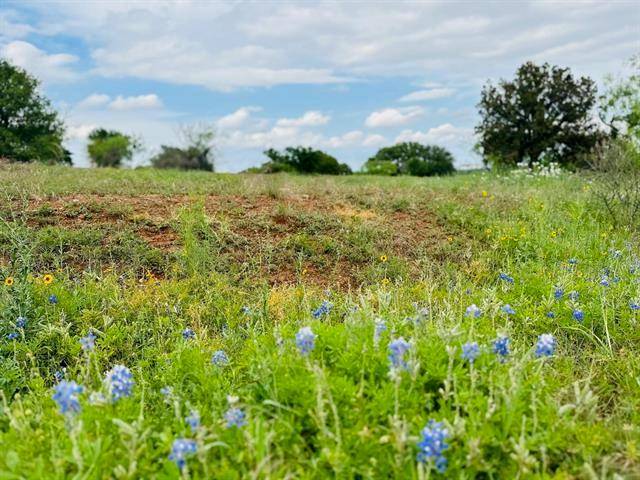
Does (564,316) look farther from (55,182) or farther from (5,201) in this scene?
(55,182)

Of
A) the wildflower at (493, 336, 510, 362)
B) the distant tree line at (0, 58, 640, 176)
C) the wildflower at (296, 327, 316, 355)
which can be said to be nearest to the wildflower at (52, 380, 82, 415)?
the wildflower at (296, 327, 316, 355)

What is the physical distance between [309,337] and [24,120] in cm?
3115

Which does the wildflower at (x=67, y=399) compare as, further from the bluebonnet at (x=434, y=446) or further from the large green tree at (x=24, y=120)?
the large green tree at (x=24, y=120)

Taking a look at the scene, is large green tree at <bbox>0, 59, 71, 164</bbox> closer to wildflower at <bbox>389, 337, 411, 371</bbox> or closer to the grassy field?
the grassy field

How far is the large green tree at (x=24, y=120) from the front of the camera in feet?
89.9

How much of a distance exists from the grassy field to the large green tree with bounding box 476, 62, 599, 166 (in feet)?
68.5

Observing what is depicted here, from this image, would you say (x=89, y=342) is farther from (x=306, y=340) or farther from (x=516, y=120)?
(x=516, y=120)

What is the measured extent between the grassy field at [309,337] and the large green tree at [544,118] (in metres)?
20.9

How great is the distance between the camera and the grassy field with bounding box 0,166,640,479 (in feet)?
7.14

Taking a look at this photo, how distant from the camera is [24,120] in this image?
2883cm

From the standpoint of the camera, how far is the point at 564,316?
421 centimetres

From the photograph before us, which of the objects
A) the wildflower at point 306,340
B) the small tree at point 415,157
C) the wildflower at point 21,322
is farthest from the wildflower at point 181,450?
the small tree at point 415,157

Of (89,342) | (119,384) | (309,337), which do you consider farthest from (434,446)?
(89,342)

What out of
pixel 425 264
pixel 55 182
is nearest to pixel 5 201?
pixel 55 182
